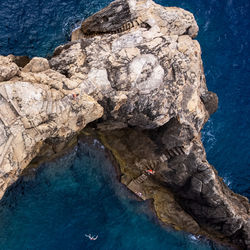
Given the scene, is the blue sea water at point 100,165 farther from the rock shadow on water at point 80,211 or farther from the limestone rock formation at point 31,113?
the limestone rock formation at point 31,113

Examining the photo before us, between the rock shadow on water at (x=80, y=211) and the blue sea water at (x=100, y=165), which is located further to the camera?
the blue sea water at (x=100, y=165)

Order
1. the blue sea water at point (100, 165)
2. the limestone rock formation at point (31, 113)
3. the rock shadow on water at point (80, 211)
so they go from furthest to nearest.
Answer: the blue sea water at point (100, 165) < the rock shadow on water at point (80, 211) < the limestone rock formation at point (31, 113)

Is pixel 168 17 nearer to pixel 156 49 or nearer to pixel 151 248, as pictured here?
pixel 156 49

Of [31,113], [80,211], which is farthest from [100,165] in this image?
[31,113]

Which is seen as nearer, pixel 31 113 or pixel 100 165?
pixel 31 113

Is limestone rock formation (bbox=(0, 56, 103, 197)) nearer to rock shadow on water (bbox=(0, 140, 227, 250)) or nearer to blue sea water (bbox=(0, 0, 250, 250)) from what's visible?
rock shadow on water (bbox=(0, 140, 227, 250))

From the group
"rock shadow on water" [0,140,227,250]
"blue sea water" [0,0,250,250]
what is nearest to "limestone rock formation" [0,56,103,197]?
"rock shadow on water" [0,140,227,250]

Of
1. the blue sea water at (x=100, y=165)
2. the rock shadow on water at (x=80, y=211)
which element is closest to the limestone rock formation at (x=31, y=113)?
the rock shadow on water at (x=80, y=211)

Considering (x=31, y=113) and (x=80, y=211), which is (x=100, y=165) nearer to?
(x=80, y=211)

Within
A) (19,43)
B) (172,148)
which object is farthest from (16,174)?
(19,43)
